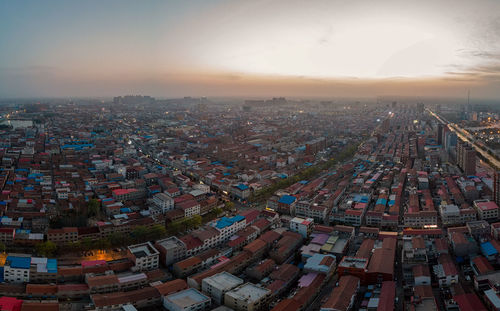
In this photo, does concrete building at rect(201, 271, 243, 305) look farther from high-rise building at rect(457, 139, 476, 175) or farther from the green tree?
high-rise building at rect(457, 139, 476, 175)

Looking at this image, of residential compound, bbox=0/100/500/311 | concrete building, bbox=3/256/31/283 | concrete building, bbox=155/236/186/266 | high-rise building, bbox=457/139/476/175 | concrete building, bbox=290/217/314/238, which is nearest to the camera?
residential compound, bbox=0/100/500/311

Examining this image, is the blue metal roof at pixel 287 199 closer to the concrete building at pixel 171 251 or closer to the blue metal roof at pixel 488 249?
the concrete building at pixel 171 251

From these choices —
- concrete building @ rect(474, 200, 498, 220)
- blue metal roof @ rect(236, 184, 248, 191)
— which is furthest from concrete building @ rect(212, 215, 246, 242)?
concrete building @ rect(474, 200, 498, 220)

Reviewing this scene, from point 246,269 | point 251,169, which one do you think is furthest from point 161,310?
point 251,169

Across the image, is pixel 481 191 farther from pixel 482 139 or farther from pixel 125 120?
pixel 125 120

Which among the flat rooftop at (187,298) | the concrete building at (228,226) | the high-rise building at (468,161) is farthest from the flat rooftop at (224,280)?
the high-rise building at (468,161)

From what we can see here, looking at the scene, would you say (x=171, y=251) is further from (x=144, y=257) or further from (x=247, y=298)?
(x=247, y=298)
